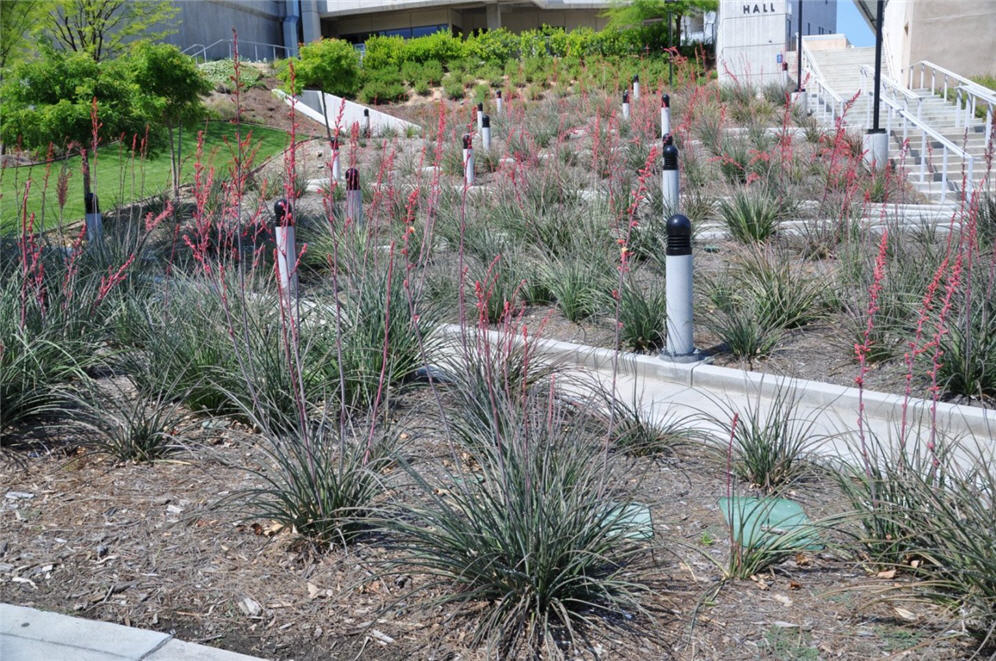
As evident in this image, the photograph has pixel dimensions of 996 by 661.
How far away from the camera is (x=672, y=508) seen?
13.8ft

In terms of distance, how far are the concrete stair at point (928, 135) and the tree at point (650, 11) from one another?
26.2ft

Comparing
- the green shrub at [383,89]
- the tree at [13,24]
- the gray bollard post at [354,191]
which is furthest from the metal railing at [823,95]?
the tree at [13,24]

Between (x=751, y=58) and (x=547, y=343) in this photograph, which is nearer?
(x=547, y=343)

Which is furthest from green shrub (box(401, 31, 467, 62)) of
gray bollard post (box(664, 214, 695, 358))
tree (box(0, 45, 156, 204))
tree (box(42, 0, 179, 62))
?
gray bollard post (box(664, 214, 695, 358))

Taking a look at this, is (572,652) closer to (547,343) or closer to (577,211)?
(547,343)

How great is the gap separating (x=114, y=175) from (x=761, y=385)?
15.6m

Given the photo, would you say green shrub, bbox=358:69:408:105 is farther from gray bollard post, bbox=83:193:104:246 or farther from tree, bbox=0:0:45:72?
gray bollard post, bbox=83:193:104:246

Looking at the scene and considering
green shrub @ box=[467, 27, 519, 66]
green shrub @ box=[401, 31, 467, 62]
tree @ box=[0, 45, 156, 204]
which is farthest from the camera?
green shrub @ box=[401, 31, 467, 62]

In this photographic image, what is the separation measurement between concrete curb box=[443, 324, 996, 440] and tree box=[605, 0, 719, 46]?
29.0 metres

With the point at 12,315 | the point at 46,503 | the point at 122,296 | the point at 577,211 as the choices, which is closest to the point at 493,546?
the point at 46,503

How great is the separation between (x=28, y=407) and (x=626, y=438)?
124 inches

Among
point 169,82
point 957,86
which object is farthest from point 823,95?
point 169,82

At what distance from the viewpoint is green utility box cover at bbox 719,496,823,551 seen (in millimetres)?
3512

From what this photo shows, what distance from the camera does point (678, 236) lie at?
20.1 ft
